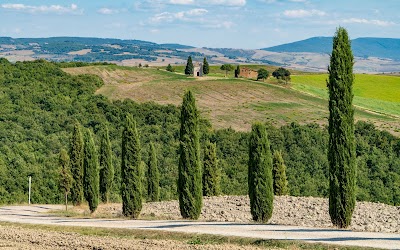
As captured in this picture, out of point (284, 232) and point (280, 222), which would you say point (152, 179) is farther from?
point (284, 232)

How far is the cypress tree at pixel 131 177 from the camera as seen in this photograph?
3300cm

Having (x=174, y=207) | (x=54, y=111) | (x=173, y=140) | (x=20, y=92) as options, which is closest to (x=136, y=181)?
(x=174, y=207)

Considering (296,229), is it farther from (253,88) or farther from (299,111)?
(253,88)

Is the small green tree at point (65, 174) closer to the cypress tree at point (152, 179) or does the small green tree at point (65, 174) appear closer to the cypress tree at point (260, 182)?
the cypress tree at point (152, 179)

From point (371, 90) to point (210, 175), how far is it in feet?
216

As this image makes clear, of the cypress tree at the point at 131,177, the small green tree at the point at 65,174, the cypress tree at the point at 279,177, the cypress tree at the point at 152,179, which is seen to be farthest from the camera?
the cypress tree at the point at 152,179

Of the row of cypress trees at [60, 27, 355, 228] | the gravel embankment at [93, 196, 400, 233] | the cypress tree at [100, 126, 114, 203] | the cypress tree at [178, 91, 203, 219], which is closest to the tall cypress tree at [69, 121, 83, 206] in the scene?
the cypress tree at [100, 126, 114, 203]

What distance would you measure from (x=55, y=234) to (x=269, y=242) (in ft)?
29.7

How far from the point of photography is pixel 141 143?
213 feet

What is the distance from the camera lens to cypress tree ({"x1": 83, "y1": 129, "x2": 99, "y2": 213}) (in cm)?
3759

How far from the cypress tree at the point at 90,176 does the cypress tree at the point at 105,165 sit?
233 centimetres

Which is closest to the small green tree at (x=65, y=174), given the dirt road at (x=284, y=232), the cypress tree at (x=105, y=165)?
the cypress tree at (x=105, y=165)

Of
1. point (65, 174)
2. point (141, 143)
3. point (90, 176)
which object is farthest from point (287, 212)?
point (141, 143)

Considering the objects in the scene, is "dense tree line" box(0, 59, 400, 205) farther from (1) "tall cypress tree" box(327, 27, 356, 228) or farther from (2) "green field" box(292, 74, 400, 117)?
(1) "tall cypress tree" box(327, 27, 356, 228)
